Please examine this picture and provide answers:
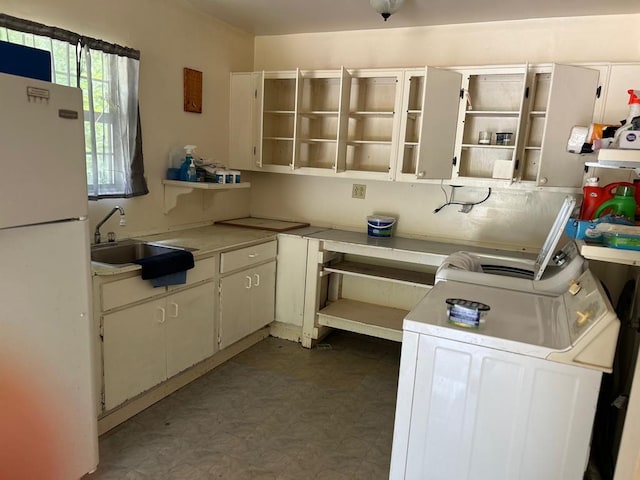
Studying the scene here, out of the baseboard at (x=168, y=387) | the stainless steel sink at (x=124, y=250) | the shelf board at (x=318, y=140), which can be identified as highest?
the shelf board at (x=318, y=140)

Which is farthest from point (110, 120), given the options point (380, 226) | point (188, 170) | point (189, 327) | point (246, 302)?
point (380, 226)

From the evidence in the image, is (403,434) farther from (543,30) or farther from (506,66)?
(543,30)

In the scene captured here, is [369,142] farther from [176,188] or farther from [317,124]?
[176,188]

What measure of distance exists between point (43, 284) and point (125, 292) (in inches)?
23.9

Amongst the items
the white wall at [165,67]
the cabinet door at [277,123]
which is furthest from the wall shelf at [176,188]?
the cabinet door at [277,123]

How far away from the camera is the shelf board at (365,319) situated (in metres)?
3.25

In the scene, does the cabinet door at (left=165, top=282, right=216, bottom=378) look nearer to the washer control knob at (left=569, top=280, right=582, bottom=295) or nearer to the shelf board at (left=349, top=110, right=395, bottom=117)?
the shelf board at (left=349, top=110, right=395, bottom=117)

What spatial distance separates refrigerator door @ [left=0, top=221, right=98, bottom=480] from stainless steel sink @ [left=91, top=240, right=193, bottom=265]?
791 millimetres

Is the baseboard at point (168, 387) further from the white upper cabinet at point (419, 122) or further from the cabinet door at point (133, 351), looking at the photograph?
the white upper cabinet at point (419, 122)

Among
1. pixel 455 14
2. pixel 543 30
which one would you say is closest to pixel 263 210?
pixel 455 14

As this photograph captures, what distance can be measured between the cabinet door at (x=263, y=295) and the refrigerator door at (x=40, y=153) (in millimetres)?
1639

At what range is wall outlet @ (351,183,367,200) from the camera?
3.65 metres

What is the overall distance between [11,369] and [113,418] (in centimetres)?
91

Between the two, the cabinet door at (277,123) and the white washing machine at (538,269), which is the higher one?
the cabinet door at (277,123)
